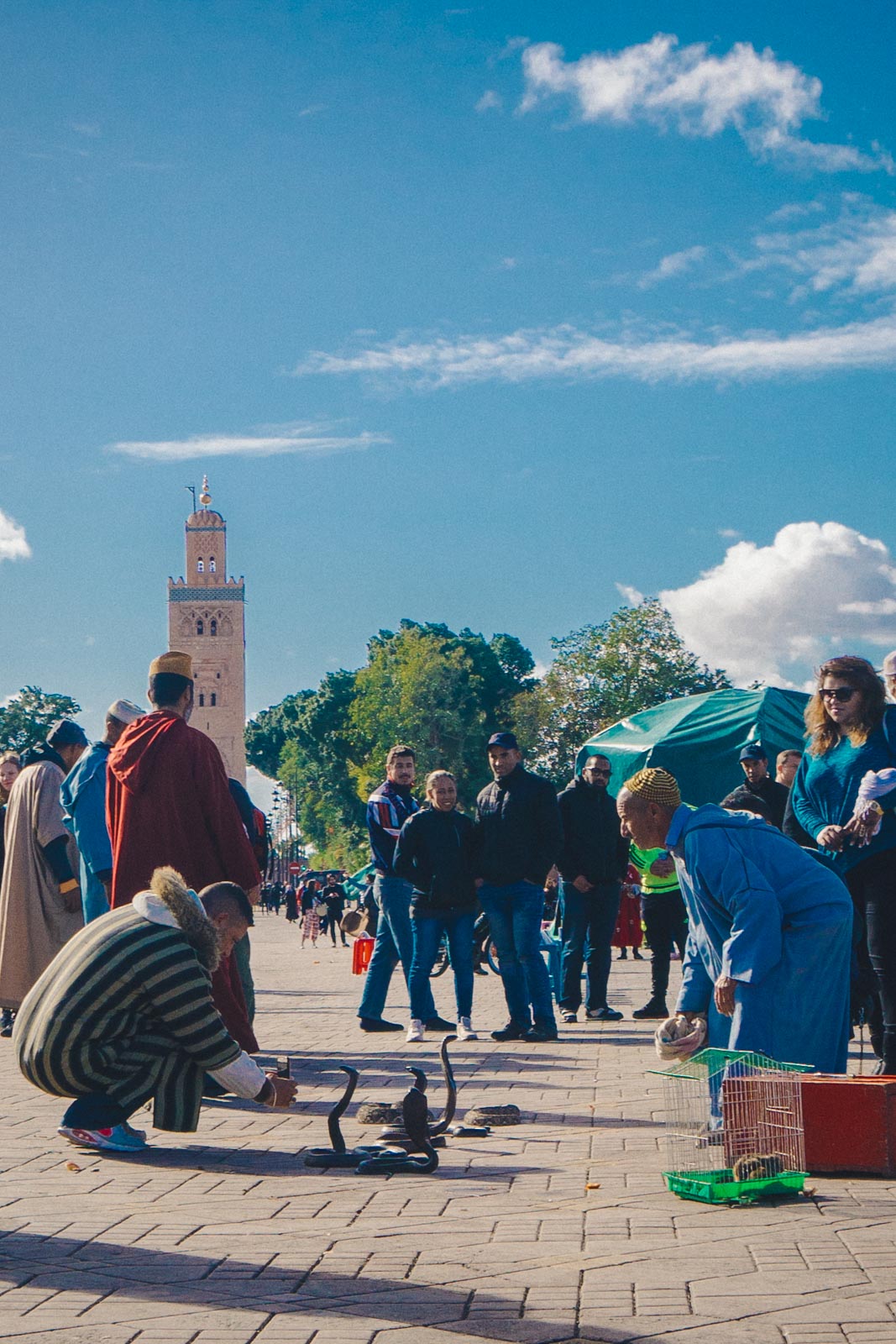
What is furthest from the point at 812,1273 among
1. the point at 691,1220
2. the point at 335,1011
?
the point at 335,1011

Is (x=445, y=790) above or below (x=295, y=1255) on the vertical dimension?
above

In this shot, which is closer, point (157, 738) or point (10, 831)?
point (157, 738)

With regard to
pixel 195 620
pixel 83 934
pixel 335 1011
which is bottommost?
pixel 335 1011

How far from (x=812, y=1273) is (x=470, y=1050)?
6.10 meters

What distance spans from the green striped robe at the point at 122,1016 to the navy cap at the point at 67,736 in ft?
16.7

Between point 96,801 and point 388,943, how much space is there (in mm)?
2604

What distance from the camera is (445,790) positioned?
36.4ft

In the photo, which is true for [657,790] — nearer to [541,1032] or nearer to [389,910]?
[541,1032]

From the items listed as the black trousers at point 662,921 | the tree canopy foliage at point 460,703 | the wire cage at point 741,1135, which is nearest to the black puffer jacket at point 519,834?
the black trousers at point 662,921

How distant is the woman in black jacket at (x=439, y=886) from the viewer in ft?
35.9

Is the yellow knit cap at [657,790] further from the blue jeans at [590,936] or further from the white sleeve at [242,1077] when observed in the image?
the blue jeans at [590,936]

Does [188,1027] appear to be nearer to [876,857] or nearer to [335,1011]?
[876,857]

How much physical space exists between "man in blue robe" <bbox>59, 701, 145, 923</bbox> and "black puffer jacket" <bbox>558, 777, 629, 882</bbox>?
3770mm

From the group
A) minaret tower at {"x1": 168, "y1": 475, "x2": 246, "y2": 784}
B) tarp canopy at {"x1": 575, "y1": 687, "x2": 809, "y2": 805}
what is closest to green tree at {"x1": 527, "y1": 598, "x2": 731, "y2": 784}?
tarp canopy at {"x1": 575, "y1": 687, "x2": 809, "y2": 805}
